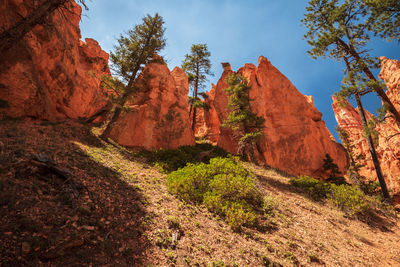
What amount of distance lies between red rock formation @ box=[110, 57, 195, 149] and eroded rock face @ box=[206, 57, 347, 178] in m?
7.49

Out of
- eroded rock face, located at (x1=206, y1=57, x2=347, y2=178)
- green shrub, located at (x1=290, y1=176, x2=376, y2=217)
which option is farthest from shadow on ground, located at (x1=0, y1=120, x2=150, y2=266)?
eroded rock face, located at (x1=206, y1=57, x2=347, y2=178)

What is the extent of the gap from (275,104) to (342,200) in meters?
16.2

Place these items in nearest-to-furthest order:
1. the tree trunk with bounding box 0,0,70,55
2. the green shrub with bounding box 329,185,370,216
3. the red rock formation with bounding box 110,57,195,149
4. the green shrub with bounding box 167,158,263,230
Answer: the green shrub with bounding box 167,158,263,230
the tree trunk with bounding box 0,0,70,55
the green shrub with bounding box 329,185,370,216
the red rock formation with bounding box 110,57,195,149

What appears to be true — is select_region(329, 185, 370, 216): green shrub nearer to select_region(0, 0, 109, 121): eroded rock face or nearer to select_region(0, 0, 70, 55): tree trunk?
select_region(0, 0, 109, 121): eroded rock face

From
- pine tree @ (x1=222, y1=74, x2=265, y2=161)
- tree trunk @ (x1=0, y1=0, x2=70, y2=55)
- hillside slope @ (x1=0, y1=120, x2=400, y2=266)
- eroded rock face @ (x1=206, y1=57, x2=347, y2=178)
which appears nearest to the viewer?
hillside slope @ (x1=0, y1=120, x2=400, y2=266)

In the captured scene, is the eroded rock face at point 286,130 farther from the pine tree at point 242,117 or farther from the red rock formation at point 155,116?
the red rock formation at point 155,116

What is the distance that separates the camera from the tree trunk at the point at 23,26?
6730 mm

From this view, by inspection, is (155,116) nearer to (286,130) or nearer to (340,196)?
(340,196)

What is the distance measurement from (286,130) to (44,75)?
2474 centimetres

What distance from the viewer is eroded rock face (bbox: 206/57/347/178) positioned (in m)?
21.1

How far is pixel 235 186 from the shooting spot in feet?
25.3

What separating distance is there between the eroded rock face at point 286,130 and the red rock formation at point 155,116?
749 centimetres

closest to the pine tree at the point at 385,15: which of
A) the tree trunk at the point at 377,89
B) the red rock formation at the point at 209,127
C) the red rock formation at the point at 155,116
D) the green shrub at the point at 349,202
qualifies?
the tree trunk at the point at 377,89

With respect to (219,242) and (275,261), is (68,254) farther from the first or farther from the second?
(275,261)
